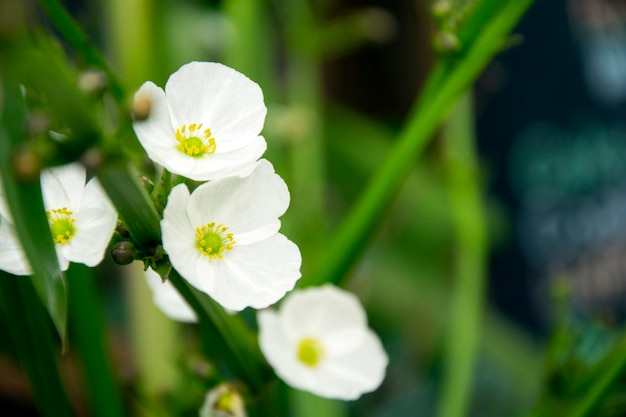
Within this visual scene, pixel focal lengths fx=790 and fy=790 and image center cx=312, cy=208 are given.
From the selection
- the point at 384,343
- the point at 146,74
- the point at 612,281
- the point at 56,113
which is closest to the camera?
the point at 56,113

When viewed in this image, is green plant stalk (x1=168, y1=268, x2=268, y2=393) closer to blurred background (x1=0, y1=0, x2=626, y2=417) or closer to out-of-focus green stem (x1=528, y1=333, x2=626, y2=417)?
out-of-focus green stem (x1=528, y1=333, x2=626, y2=417)

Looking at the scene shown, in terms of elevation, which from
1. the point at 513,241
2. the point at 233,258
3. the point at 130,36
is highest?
the point at 233,258

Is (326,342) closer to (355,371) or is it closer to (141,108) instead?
(355,371)

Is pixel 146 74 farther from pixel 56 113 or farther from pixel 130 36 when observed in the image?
pixel 56 113

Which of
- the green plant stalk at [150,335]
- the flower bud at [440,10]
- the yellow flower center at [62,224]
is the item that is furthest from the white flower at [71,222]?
the green plant stalk at [150,335]

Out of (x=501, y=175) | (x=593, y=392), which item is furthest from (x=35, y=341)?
(x=501, y=175)

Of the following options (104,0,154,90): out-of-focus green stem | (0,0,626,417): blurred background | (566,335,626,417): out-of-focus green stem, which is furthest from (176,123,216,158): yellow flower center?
(0,0,626,417): blurred background

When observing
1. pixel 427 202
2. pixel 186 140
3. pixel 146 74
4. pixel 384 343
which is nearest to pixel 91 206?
pixel 186 140

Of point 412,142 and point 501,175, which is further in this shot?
point 501,175
